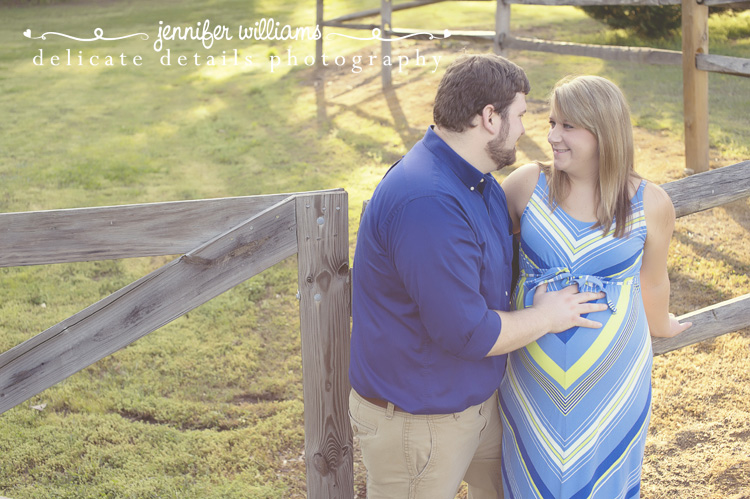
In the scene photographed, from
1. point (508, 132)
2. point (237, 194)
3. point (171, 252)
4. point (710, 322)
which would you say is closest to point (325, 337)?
point (171, 252)

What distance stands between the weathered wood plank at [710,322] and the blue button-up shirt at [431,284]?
1.04m

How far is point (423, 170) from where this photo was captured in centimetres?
194

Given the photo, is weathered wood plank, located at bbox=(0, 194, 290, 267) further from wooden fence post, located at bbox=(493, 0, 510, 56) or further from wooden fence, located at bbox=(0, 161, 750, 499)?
wooden fence post, located at bbox=(493, 0, 510, 56)

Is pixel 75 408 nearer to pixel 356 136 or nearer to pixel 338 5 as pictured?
pixel 356 136

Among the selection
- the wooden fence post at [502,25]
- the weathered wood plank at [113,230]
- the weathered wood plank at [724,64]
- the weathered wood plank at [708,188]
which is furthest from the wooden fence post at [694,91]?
the weathered wood plank at [113,230]

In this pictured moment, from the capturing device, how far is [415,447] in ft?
6.97

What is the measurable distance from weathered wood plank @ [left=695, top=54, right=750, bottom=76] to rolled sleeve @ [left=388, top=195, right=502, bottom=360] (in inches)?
194

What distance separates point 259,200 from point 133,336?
59 centimetres

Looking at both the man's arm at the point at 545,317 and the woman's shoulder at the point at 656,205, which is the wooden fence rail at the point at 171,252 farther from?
the woman's shoulder at the point at 656,205

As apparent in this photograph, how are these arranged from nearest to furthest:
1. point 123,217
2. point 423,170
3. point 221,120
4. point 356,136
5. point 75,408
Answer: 1. point 423,170
2. point 123,217
3. point 75,408
4. point 356,136
5. point 221,120

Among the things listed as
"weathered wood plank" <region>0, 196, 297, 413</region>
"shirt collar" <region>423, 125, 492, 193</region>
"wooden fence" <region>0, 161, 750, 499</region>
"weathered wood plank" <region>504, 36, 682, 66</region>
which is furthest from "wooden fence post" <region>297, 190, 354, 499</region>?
"weathered wood plank" <region>504, 36, 682, 66</region>

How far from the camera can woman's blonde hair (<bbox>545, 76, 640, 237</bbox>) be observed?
2203 millimetres

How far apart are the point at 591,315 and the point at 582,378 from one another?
0.20m

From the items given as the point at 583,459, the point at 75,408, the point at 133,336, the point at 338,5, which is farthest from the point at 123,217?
the point at 338,5
